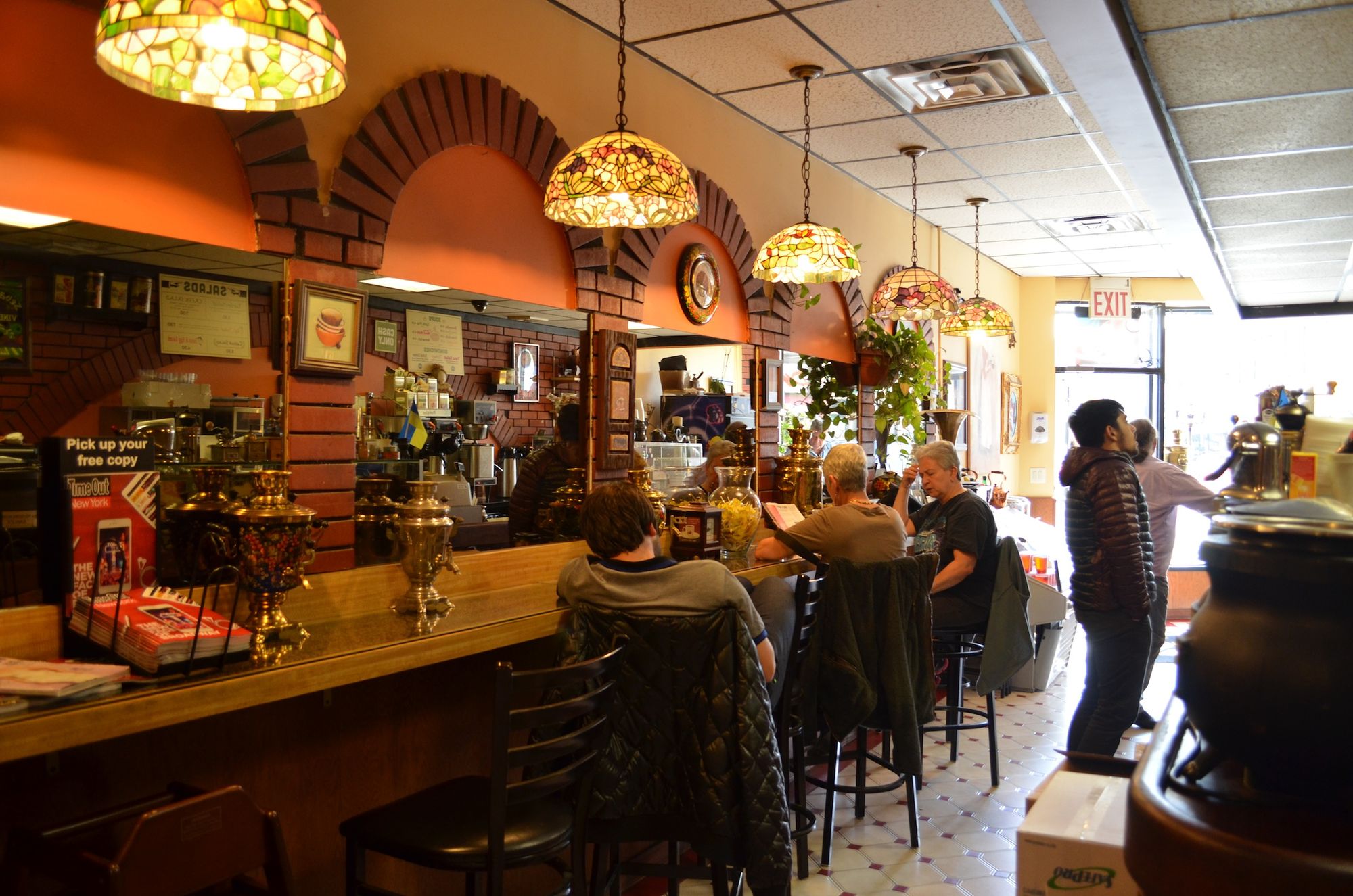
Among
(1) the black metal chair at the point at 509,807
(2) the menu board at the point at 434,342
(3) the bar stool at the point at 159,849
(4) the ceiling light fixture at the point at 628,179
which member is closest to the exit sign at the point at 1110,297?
(4) the ceiling light fixture at the point at 628,179

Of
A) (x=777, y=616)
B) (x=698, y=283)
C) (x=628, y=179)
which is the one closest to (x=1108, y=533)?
(x=777, y=616)

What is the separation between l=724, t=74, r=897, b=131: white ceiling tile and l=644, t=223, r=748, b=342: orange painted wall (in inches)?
29.3

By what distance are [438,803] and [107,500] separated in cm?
101

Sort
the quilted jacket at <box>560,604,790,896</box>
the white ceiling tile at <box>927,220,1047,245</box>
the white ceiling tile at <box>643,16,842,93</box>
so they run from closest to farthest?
the quilted jacket at <box>560,604,790,896</box> < the white ceiling tile at <box>643,16,842,93</box> < the white ceiling tile at <box>927,220,1047,245</box>

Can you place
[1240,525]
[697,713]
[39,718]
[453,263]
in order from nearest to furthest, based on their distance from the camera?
[1240,525] → [39,718] → [697,713] → [453,263]

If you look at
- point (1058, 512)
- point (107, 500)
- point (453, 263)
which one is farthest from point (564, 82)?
point (1058, 512)

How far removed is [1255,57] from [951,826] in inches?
136

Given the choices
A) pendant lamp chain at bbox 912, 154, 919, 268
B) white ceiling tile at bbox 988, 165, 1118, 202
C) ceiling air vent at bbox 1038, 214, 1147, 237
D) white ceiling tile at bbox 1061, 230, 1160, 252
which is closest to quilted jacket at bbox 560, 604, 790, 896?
pendant lamp chain at bbox 912, 154, 919, 268

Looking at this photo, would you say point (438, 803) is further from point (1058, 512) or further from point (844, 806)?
point (1058, 512)

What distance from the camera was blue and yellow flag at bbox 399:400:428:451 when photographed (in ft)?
11.2

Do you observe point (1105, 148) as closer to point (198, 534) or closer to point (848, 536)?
point (848, 536)

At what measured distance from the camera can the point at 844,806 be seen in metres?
4.32

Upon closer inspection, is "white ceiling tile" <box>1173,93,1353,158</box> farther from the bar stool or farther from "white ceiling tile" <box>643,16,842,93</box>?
the bar stool

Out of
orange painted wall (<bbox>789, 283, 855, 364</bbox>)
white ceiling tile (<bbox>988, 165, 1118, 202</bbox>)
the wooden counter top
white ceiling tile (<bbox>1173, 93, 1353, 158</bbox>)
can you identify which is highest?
white ceiling tile (<bbox>988, 165, 1118, 202</bbox>)
